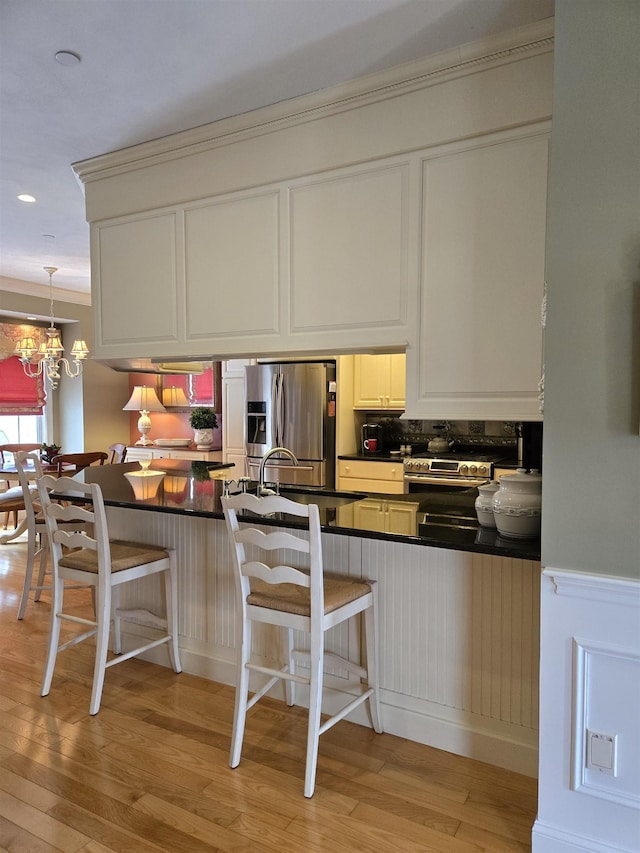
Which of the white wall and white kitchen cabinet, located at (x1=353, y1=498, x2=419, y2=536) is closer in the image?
the white wall

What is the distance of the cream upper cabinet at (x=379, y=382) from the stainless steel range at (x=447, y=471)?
654mm

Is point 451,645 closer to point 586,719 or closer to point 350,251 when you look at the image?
point 586,719

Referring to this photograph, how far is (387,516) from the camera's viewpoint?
7.76 ft

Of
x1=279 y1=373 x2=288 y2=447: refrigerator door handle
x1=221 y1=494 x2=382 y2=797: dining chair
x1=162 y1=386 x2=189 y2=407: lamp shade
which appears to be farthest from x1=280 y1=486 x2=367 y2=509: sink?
x1=162 y1=386 x2=189 y2=407: lamp shade

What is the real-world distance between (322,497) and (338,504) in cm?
19

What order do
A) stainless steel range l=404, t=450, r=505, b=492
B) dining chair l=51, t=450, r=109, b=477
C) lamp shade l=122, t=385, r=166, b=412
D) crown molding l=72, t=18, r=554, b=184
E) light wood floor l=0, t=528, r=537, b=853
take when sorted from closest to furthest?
light wood floor l=0, t=528, r=537, b=853
crown molding l=72, t=18, r=554, b=184
stainless steel range l=404, t=450, r=505, b=492
dining chair l=51, t=450, r=109, b=477
lamp shade l=122, t=385, r=166, b=412

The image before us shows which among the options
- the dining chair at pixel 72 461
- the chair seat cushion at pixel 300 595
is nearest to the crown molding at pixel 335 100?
the chair seat cushion at pixel 300 595

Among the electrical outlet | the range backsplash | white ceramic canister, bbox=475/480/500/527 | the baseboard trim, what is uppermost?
the range backsplash

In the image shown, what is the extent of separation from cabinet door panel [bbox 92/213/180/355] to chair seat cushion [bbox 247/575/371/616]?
58.0 inches

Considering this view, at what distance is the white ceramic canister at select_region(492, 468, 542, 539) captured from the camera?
1933 millimetres

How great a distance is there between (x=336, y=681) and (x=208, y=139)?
259 centimetres

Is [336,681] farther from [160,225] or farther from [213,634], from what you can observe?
[160,225]

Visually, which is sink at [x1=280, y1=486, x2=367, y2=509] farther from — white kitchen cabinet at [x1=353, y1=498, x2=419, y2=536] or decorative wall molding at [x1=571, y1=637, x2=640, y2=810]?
decorative wall molding at [x1=571, y1=637, x2=640, y2=810]

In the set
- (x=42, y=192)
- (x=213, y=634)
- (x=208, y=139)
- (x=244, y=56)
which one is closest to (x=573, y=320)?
(x=244, y=56)
